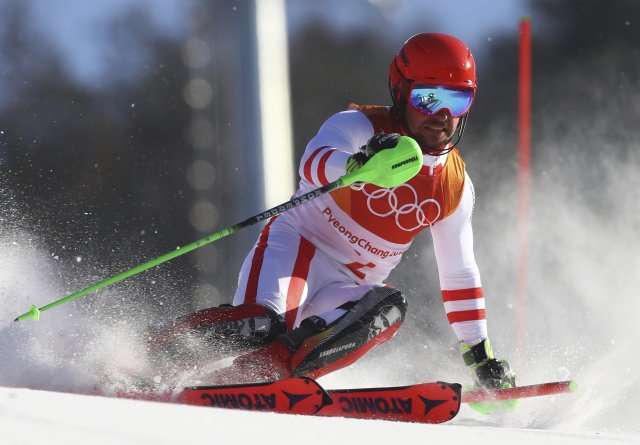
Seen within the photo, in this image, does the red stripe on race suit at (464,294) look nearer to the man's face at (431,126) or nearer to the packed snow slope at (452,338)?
the packed snow slope at (452,338)

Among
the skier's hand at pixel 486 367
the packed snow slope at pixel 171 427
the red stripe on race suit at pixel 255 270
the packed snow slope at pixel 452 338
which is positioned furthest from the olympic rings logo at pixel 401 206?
the packed snow slope at pixel 171 427

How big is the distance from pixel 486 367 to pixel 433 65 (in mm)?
1221

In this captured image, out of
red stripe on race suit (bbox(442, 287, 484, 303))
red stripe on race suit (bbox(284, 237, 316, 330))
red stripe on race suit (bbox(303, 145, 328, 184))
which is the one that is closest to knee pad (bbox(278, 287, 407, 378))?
red stripe on race suit (bbox(284, 237, 316, 330))

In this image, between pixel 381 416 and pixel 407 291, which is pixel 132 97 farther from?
pixel 381 416

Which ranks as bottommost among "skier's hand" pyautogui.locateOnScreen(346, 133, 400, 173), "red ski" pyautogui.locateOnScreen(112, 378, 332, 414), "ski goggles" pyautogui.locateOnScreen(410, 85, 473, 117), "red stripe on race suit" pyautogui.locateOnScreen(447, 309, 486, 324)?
"red stripe on race suit" pyautogui.locateOnScreen(447, 309, 486, 324)

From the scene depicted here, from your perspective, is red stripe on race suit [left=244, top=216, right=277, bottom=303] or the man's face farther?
the man's face

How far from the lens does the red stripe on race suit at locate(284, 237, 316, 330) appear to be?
3.33 metres

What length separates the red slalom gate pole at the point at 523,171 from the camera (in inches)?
261

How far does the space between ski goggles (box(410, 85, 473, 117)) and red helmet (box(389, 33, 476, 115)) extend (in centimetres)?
2

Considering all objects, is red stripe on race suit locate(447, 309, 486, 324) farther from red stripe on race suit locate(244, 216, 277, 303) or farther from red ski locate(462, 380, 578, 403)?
red stripe on race suit locate(244, 216, 277, 303)

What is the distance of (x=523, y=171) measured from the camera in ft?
22.6

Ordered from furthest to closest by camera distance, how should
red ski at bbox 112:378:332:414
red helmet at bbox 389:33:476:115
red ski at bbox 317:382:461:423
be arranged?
1. red helmet at bbox 389:33:476:115
2. red ski at bbox 317:382:461:423
3. red ski at bbox 112:378:332:414

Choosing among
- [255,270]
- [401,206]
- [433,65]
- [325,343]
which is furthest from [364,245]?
[433,65]

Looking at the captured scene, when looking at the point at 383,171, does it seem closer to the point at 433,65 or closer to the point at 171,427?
the point at 433,65
